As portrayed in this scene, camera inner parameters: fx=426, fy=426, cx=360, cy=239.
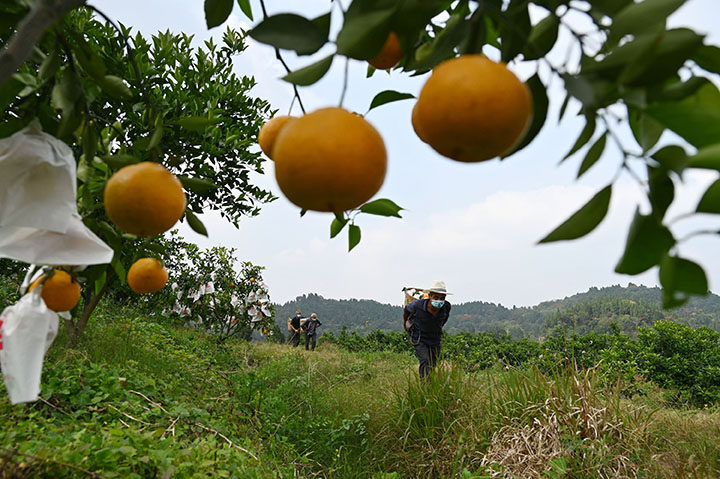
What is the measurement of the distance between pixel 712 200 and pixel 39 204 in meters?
0.96

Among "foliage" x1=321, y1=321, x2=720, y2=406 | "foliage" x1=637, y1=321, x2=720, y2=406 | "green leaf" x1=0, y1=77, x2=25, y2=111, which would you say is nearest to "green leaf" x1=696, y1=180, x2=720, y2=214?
"green leaf" x1=0, y1=77, x2=25, y2=111

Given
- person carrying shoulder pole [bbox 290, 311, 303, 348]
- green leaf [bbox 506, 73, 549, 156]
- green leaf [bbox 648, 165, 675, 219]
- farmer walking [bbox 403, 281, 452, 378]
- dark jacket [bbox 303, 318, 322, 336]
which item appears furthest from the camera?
dark jacket [bbox 303, 318, 322, 336]

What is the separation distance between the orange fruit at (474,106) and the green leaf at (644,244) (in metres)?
0.16

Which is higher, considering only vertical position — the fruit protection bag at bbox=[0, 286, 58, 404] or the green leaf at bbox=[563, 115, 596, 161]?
the green leaf at bbox=[563, 115, 596, 161]

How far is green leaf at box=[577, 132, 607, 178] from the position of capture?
0.52 metres

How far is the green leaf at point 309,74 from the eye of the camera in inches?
22.7

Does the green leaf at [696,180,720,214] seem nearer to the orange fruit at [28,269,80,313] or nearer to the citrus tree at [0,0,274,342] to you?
the citrus tree at [0,0,274,342]

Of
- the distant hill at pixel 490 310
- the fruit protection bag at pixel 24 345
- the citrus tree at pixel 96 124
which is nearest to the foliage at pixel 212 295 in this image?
the citrus tree at pixel 96 124

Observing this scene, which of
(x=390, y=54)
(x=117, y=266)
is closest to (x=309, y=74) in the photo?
(x=390, y=54)

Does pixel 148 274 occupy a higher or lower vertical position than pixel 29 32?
lower

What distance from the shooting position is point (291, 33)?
55 centimetres

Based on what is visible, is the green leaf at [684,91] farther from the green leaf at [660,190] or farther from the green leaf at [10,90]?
the green leaf at [10,90]

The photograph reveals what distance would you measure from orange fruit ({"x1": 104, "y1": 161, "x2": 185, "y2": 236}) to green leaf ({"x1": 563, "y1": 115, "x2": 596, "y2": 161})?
609 millimetres

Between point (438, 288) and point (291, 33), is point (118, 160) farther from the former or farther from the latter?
point (438, 288)
